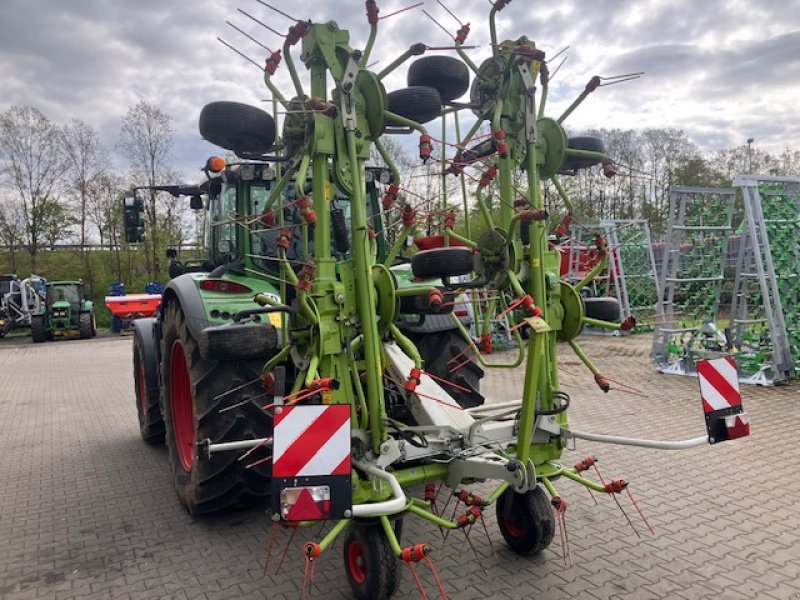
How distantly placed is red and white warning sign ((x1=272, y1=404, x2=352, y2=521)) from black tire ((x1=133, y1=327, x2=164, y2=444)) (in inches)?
137

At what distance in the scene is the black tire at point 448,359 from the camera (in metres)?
4.18

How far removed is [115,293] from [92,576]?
20.8 meters

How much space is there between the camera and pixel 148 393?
5.39 meters

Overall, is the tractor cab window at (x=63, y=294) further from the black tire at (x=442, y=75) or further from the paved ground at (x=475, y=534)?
the black tire at (x=442, y=75)

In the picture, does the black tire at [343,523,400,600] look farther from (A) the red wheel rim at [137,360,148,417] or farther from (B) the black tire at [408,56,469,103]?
(A) the red wheel rim at [137,360,148,417]

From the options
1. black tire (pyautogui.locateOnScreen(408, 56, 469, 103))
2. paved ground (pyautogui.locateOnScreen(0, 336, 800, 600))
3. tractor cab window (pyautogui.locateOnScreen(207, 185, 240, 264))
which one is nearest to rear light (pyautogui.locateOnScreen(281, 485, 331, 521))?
paved ground (pyautogui.locateOnScreen(0, 336, 800, 600))

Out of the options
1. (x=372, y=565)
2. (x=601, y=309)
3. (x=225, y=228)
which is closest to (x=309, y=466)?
(x=372, y=565)

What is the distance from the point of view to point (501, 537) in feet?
11.2

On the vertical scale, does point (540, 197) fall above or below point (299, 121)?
below

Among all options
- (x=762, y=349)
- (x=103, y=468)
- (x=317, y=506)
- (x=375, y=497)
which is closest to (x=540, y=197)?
(x=375, y=497)

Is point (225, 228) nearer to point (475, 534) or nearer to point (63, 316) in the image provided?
point (475, 534)

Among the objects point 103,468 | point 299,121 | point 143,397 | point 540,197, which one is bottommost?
point 103,468

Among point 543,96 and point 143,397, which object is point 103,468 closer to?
point 143,397

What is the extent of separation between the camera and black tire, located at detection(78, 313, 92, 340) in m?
18.6
